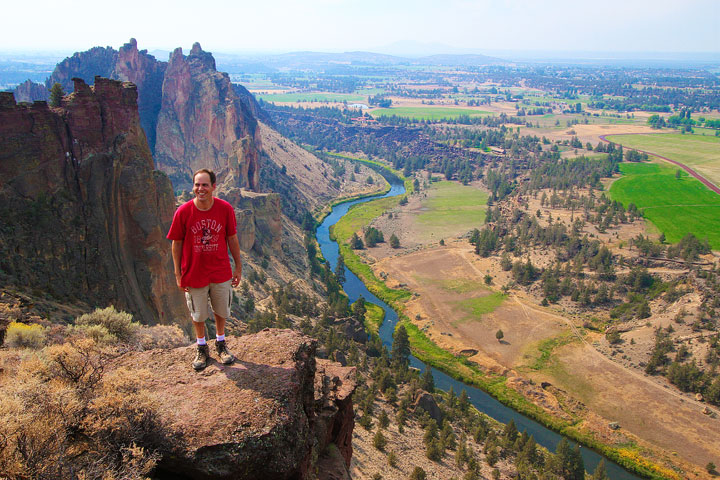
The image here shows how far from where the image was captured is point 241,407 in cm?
1031

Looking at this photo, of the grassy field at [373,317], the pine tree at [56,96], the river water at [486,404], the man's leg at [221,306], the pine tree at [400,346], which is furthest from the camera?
the grassy field at [373,317]

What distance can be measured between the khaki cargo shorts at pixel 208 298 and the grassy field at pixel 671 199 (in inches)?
4117

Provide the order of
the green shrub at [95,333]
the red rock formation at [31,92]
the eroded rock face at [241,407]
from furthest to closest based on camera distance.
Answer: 1. the red rock formation at [31,92]
2. the green shrub at [95,333]
3. the eroded rock face at [241,407]

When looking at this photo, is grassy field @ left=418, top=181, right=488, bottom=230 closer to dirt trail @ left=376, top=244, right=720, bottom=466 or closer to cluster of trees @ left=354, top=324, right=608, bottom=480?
dirt trail @ left=376, top=244, right=720, bottom=466

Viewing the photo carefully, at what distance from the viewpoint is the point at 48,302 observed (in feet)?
85.5

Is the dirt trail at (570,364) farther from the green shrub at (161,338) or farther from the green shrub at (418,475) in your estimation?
the green shrub at (161,338)

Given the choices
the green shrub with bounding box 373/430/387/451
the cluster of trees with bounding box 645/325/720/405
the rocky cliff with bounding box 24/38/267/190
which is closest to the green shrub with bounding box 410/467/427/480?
the green shrub with bounding box 373/430/387/451

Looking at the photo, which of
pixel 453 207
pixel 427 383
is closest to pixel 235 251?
pixel 427 383

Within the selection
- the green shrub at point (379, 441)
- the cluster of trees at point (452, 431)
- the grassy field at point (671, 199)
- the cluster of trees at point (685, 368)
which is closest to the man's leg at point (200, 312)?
the cluster of trees at point (452, 431)

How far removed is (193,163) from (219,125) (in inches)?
402

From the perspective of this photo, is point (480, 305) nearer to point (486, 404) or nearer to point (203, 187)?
point (486, 404)

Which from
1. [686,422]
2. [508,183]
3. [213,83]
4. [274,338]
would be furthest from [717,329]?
[213,83]

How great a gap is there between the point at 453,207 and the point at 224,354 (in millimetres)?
123629

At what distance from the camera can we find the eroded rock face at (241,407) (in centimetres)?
959
